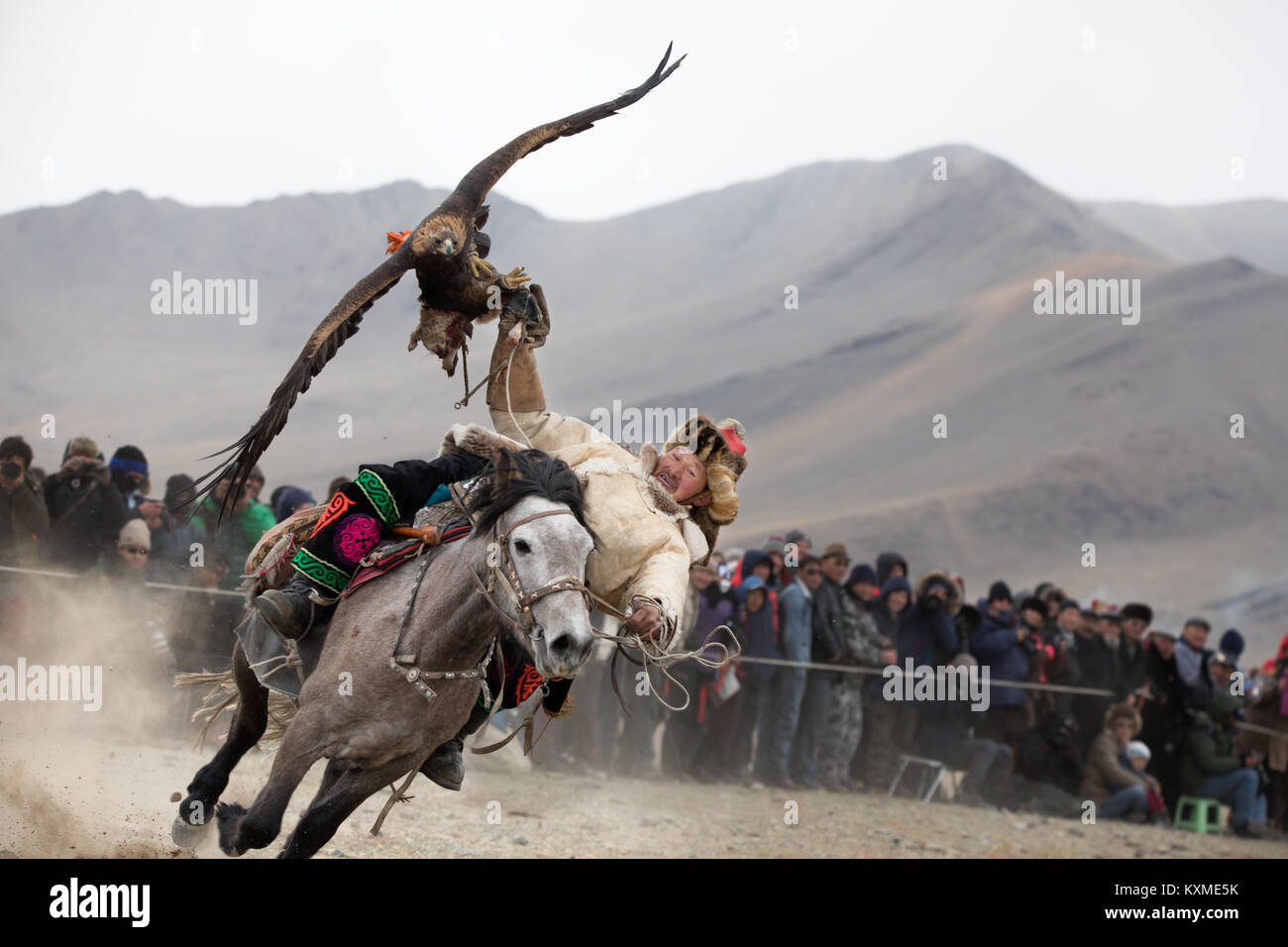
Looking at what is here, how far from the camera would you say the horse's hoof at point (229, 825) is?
4.94 m

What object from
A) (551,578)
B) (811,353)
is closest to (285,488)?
(551,578)

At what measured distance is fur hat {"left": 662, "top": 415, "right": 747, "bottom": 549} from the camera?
5.44m

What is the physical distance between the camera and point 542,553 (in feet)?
14.4

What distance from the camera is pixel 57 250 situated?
37.8 meters

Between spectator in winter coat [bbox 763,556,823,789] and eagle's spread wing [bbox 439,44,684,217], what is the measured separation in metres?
7.45

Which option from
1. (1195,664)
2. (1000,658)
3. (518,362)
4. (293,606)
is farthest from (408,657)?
(1195,664)

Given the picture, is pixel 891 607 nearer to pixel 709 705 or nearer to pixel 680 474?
pixel 709 705

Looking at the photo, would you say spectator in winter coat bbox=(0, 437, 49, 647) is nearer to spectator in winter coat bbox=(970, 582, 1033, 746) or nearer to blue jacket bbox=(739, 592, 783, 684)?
blue jacket bbox=(739, 592, 783, 684)

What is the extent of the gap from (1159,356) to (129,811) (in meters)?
62.8

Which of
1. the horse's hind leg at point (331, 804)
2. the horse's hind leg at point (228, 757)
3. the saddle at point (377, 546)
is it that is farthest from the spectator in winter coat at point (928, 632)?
the horse's hind leg at point (331, 804)

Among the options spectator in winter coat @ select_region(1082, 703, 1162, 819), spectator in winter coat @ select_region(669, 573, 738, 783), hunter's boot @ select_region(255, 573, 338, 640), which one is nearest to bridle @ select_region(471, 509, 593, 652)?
hunter's boot @ select_region(255, 573, 338, 640)

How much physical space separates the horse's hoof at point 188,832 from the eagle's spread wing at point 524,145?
2784 millimetres
